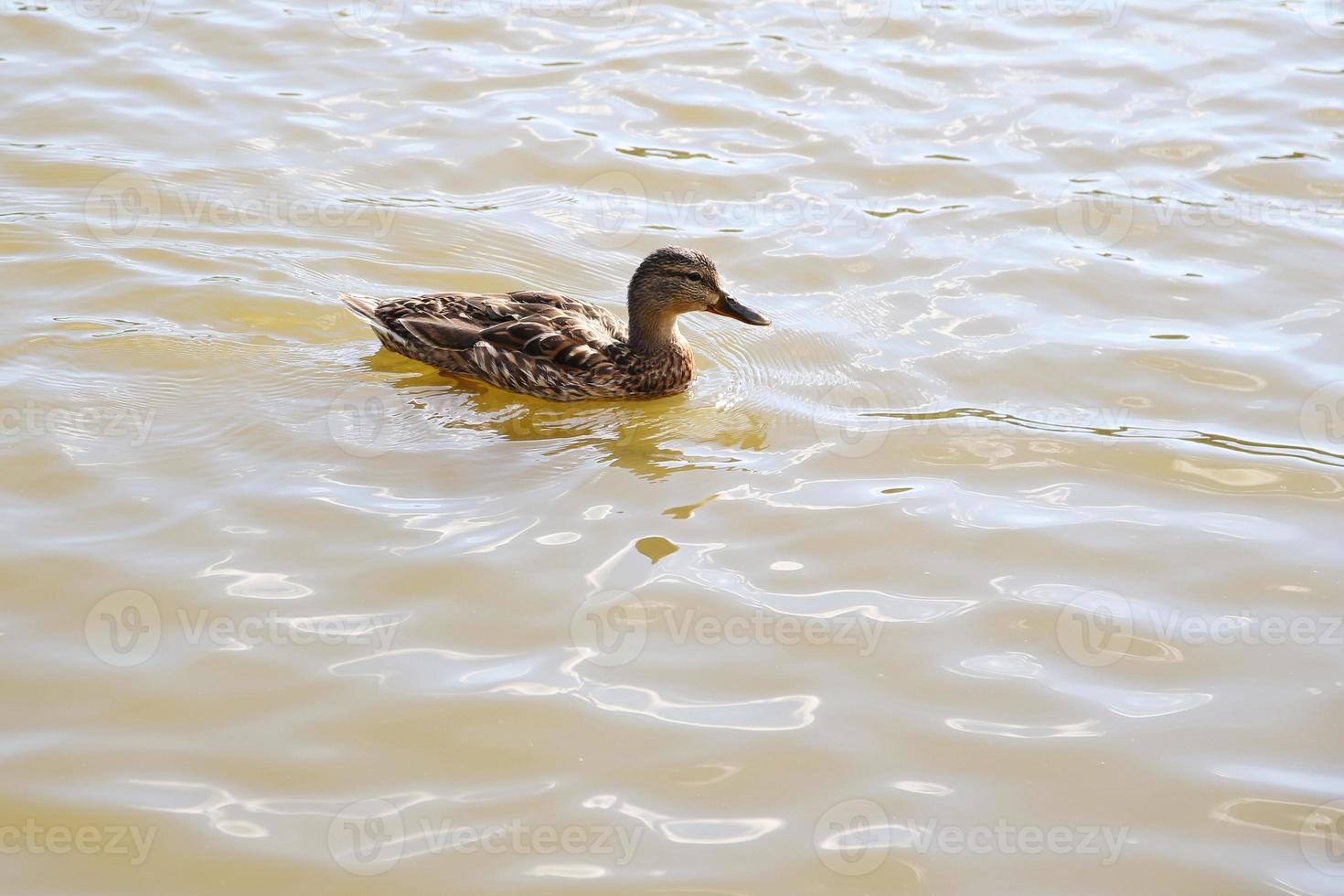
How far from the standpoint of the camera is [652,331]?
27.8 ft

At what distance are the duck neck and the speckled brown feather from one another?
4 cm

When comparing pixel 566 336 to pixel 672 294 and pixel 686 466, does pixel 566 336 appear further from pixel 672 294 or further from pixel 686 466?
pixel 686 466

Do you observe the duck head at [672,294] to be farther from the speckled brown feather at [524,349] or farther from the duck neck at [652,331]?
the speckled brown feather at [524,349]

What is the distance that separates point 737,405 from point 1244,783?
3.84 metres

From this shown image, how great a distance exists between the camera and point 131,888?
4.72 meters

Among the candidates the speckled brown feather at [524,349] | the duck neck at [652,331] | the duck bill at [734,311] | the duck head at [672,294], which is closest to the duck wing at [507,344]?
the speckled brown feather at [524,349]

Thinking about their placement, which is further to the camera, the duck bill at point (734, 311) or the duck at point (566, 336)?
the duck bill at point (734, 311)

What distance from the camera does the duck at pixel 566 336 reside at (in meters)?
8.30

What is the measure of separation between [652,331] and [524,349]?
0.79m

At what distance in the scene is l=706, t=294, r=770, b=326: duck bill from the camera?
27.6 feet

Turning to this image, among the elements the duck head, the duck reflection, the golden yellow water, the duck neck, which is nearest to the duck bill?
the duck head

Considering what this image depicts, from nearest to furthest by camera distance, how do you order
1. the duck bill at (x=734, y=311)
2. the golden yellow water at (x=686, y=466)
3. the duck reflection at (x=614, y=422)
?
1. the golden yellow water at (x=686, y=466)
2. the duck reflection at (x=614, y=422)
3. the duck bill at (x=734, y=311)

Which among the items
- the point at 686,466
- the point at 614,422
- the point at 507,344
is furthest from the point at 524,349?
the point at 686,466

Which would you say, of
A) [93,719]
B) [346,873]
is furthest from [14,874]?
[346,873]
